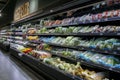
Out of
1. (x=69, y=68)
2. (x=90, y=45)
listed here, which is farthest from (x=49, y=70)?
(x=90, y=45)

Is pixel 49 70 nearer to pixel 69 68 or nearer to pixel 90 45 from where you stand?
pixel 69 68

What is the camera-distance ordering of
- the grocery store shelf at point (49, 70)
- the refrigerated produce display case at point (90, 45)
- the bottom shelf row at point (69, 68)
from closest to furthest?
1. the refrigerated produce display case at point (90, 45)
2. the bottom shelf row at point (69, 68)
3. the grocery store shelf at point (49, 70)

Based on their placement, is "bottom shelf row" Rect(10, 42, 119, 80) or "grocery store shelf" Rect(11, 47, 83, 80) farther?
"grocery store shelf" Rect(11, 47, 83, 80)

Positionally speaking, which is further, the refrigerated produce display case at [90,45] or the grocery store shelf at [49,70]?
the grocery store shelf at [49,70]

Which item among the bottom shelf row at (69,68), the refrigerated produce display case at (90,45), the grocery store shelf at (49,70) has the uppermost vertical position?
the refrigerated produce display case at (90,45)

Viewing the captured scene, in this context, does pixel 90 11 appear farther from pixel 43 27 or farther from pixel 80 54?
pixel 43 27

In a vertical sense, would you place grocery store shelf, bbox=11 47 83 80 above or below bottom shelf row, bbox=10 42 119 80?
below

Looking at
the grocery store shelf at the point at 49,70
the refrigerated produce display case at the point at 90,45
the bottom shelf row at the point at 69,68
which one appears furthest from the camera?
the grocery store shelf at the point at 49,70

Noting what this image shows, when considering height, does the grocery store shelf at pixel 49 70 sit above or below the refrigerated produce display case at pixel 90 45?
below

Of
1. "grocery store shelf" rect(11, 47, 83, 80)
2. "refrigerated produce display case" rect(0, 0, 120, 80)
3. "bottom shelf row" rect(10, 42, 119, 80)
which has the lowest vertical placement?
"grocery store shelf" rect(11, 47, 83, 80)

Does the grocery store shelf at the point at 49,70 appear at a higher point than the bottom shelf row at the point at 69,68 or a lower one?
lower

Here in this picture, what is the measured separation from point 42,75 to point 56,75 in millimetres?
1446

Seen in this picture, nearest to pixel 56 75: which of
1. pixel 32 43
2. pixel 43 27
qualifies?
pixel 43 27

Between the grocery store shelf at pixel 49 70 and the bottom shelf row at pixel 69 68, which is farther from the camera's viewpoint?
the grocery store shelf at pixel 49 70
